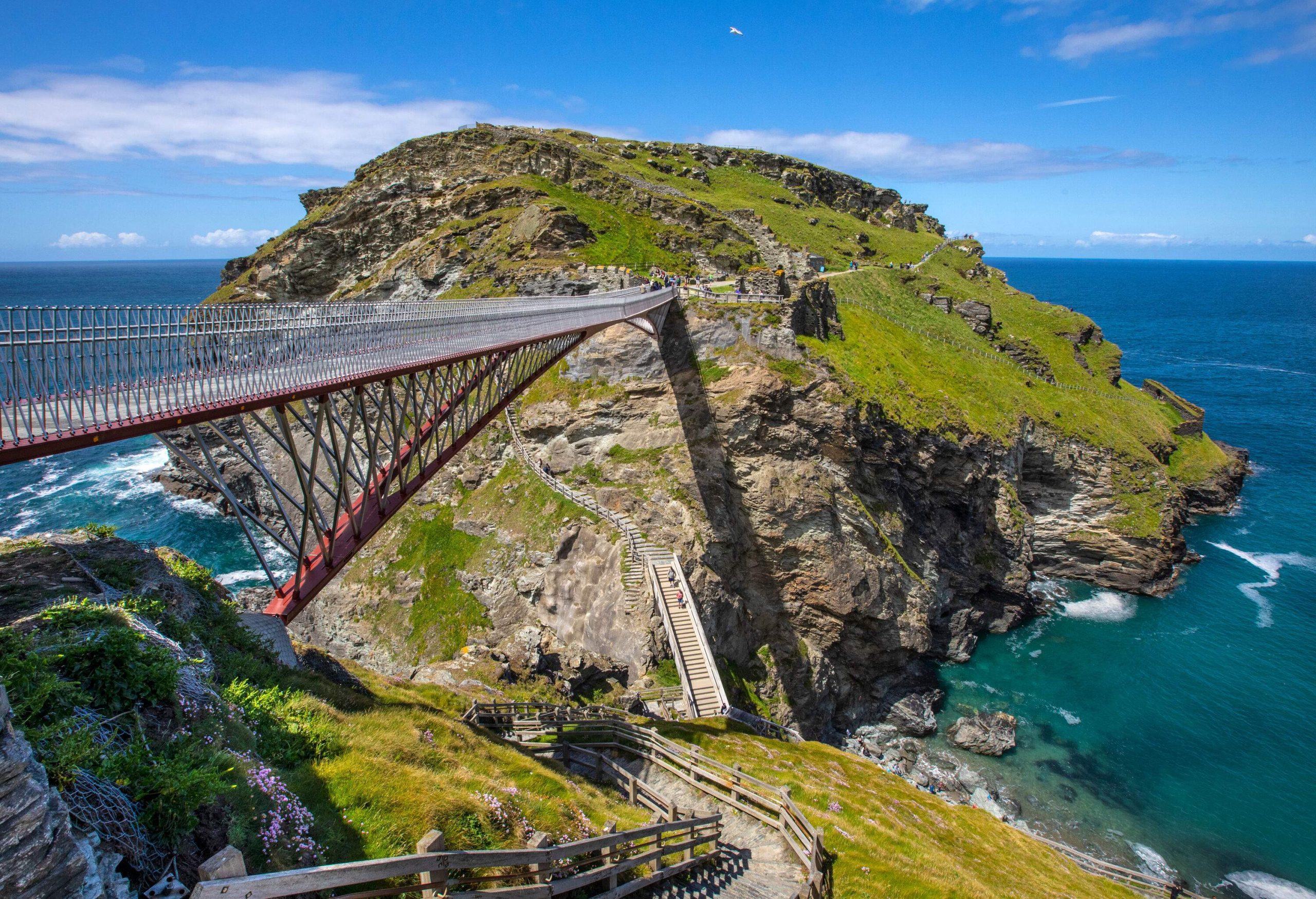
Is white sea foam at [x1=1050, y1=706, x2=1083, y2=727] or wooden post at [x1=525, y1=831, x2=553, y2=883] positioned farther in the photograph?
white sea foam at [x1=1050, y1=706, x2=1083, y2=727]

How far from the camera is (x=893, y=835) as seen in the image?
19.2 m

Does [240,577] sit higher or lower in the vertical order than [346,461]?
lower

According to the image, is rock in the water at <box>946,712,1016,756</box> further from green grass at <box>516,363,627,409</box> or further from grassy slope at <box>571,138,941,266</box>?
grassy slope at <box>571,138,941,266</box>

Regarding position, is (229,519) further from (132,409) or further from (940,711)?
(940,711)

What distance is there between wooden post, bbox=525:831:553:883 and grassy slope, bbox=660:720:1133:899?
880cm

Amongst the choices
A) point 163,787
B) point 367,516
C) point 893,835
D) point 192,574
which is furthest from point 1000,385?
point 163,787

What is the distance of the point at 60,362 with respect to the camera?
11172 mm

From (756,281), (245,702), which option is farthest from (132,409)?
(756,281)

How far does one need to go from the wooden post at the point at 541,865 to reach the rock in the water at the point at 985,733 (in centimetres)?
4001

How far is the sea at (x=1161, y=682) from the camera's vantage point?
35.0 metres

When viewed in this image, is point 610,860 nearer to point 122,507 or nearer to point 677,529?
point 677,529

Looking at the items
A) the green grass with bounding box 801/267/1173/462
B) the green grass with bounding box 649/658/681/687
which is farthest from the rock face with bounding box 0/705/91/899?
the green grass with bounding box 801/267/1173/462

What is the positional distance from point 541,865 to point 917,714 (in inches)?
1629

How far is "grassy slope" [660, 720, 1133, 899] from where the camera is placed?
1655 cm
